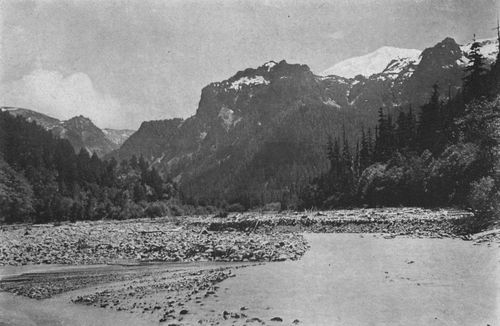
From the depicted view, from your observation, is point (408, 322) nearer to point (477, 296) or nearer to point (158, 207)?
point (477, 296)

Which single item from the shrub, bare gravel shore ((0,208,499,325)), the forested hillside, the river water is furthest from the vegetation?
the forested hillside

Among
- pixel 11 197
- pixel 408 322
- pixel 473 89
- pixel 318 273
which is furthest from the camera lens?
pixel 11 197

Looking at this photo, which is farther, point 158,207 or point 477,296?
point 158,207

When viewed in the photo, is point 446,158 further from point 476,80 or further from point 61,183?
point 61,183

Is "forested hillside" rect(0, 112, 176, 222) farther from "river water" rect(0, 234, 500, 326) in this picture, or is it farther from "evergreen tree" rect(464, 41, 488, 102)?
"evergreen tree" rect(464, 41, 488, 102)

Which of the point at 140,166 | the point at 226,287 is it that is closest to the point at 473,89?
the point at 226,287

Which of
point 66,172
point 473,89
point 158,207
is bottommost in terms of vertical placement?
point 158,207

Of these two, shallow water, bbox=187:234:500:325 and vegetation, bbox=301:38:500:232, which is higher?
vegetation, bbox=301:38:500:232

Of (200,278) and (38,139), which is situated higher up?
(38,139)

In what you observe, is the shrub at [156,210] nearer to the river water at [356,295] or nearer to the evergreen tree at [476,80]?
the evergreen tree at [476,80]
